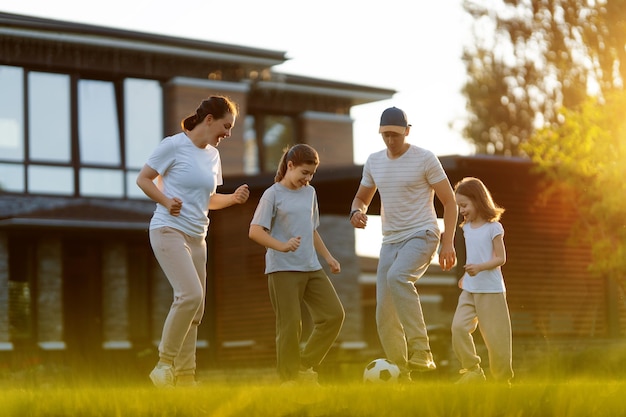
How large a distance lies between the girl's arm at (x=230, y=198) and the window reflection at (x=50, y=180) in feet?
55.3

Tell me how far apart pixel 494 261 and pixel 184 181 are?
245 centimetres

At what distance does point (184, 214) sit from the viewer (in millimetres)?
7867

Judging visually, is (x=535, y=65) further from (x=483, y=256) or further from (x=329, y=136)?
(x=483, y=256)

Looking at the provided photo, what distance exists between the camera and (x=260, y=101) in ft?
94.4

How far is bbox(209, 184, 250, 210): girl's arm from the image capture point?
26.3 ft

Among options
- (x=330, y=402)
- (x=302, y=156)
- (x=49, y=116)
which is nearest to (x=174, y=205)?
(x=302, y=156)

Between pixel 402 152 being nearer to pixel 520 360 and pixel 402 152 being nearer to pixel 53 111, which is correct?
pixel 520 360

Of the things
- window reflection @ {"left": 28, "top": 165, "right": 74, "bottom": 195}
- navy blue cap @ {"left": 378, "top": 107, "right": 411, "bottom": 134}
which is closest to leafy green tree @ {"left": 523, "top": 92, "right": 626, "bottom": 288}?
window reflection @ {"left": 28, "top": 165, "right": 74, "bottom": 195}

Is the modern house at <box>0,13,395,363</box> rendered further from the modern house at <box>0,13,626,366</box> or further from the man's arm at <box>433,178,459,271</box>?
the man's arm at <box>433,178,459,271</box>

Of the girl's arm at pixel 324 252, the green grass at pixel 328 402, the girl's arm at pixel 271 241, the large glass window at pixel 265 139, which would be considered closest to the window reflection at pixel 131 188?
the large glass window at pixel 265 139

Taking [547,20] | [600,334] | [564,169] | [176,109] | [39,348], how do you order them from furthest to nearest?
[547,20]
[176,109]
[39,348]
[600,334]
[564,169]

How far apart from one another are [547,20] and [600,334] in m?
16.7

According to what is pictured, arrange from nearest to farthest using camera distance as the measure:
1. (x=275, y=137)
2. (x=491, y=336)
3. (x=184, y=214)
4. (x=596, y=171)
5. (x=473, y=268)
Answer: (x=184, y=214)
(x=473, y=268)
(x=491, y=336)
(x=596, y=171)
(x=275, y=137)

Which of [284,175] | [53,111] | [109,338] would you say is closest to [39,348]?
[109,338]
